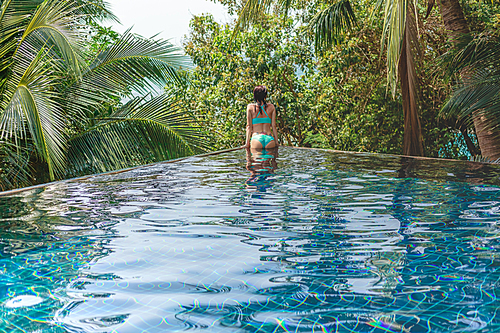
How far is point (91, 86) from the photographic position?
765 cm

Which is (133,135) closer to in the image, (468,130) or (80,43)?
(80,43)

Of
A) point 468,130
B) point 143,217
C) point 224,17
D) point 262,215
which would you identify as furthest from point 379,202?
point 224,17

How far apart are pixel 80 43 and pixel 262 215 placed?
190 inches

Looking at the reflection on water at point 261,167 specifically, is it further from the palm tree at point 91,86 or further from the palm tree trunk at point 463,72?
the palm tree trunk at point 463,72

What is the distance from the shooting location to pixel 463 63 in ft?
23.0

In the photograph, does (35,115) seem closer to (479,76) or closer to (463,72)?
(479,76)

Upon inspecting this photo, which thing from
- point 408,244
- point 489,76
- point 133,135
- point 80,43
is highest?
point 80,43

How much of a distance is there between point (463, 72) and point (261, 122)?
385 cm

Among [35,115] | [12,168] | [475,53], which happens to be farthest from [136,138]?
[475,53]

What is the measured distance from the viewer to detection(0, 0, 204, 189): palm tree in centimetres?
673

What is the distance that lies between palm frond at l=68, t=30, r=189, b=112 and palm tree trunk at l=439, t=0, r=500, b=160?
5.04m

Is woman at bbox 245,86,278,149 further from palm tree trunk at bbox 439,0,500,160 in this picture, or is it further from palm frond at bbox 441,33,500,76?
palm tree trunk at bbox 439,0,500,160

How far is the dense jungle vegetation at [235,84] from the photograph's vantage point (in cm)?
654

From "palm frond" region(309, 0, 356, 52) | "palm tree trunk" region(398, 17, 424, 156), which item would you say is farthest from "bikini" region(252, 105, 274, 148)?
"palm frond" region(309, 0, 356, 52)
